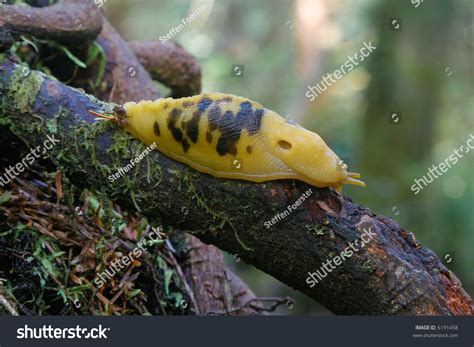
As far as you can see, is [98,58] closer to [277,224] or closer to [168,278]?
[168,278]

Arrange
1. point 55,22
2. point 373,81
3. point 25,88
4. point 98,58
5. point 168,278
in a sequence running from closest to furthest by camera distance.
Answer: point 25,88 < point 168,278 < point 55,22 < point 98,58 < point 373,81

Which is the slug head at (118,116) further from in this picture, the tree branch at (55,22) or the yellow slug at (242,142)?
the tree branch at (55,22)

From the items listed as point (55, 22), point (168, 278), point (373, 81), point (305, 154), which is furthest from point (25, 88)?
point (373, 81)

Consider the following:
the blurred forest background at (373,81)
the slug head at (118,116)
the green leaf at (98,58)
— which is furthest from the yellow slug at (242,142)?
the blurred forest background at (373,81)

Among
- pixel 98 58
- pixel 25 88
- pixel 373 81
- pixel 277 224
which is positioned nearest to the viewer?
pixel 277 224

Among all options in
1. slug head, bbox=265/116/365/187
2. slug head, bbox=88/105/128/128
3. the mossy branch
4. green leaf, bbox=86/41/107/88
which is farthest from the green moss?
green leaf, bbox=86/41/107/88

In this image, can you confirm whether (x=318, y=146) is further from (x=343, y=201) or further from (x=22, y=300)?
(x=22, y=300)

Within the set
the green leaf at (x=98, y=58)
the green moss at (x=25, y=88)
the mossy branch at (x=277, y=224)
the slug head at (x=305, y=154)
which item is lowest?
the mossy branch at (x=277, y=224)
